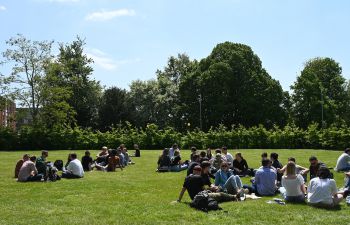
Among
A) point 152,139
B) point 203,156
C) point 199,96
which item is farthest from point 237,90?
point 203,156

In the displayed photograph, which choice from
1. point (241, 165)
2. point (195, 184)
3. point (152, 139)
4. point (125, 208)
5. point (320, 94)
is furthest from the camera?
point (320, 94)

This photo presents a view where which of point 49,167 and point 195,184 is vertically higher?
point 49,167

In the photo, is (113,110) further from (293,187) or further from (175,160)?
(293,187)

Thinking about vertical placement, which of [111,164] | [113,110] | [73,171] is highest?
[113,110]

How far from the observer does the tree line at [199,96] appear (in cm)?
5781

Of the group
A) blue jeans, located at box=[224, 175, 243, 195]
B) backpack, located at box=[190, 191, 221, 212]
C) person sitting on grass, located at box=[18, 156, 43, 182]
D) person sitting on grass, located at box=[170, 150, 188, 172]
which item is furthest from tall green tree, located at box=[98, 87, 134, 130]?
backpack, located at box=[190, 191, 221, 212]

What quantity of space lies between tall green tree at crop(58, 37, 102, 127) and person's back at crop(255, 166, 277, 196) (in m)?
62.6

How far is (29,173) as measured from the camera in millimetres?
18828

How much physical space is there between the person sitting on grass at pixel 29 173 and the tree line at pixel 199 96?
38924 millimetres

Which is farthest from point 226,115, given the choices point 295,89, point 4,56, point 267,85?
point 4,56

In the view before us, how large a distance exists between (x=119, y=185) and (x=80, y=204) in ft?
15.2

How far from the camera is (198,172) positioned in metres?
13.3

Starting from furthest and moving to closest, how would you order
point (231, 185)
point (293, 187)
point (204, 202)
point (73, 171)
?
point (73, 171) < point (231, 185) < point (293, 187) < point (204, 202)

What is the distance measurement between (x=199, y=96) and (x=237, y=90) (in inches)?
237
